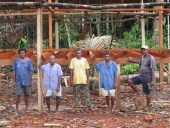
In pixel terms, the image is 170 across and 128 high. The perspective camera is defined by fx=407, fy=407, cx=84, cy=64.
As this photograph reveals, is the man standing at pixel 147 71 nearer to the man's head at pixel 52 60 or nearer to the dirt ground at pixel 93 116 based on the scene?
the dirt ground at pixel 93 116

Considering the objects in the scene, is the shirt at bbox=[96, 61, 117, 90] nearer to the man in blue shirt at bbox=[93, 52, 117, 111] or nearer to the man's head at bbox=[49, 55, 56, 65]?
the man in blue shirt at bbox=[93, 52, 117, 111]

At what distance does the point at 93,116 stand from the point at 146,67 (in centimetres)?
192

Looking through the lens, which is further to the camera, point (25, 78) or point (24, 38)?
point (24, 38)

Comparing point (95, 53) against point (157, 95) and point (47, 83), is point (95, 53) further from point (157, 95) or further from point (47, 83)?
point (157, 95)

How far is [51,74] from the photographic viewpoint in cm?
1021

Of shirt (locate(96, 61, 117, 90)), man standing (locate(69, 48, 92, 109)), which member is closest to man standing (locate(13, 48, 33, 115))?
man standing (locate(69, 48, 92, 109))

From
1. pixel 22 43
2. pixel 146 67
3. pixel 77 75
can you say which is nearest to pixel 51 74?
pixel 77 75

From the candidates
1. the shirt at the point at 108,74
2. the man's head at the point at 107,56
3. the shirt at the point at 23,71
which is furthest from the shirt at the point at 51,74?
the man's head at the point at 107,56

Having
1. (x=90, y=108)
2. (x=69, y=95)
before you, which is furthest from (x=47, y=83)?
(x=69, y=95)

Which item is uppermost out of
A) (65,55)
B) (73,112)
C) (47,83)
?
(65,55)

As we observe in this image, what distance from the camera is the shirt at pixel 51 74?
10.2 metres

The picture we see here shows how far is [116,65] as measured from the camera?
10.6 metres

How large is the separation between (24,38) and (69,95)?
934cm

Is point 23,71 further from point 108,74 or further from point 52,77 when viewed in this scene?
point 108,74
